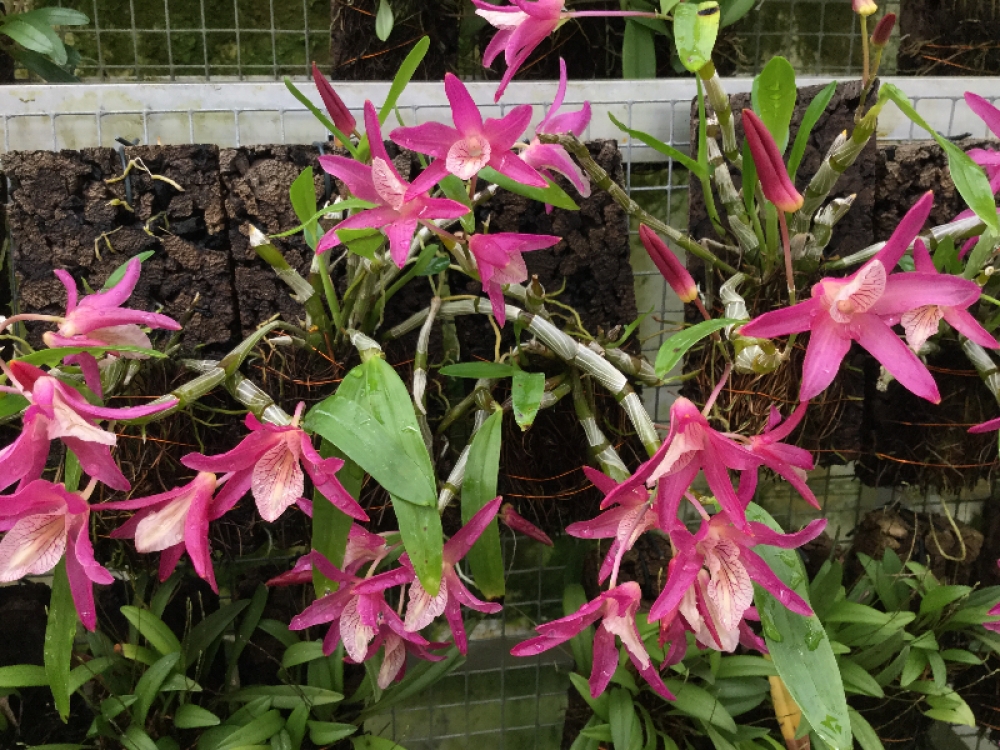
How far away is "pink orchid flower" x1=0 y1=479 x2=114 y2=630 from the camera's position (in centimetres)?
60

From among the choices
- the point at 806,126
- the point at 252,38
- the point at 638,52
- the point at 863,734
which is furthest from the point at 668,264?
the point at 252,38

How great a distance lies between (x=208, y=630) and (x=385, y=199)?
2.43ft

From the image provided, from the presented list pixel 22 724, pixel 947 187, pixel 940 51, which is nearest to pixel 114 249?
pixel 22 724

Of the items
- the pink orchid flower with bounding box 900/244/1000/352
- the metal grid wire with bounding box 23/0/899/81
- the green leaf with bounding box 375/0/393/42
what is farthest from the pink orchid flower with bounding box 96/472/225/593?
the metal grid wire with bounding box 23/0/899/81

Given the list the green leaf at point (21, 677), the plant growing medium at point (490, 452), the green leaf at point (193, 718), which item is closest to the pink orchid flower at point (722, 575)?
the plant growing medium at point (490, 452)

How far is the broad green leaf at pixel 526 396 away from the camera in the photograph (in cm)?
73

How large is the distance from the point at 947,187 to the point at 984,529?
719 millimetres

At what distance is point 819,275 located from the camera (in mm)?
900

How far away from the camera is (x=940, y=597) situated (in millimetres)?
1054

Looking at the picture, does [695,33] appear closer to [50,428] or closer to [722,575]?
[722,575]

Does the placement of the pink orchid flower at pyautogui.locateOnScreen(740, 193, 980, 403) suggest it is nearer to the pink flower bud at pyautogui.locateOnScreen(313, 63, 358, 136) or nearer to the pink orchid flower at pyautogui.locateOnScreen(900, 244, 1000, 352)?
the pink orchid flower at pyautogui.locateOnScreen(900, 244, 1000, 352)

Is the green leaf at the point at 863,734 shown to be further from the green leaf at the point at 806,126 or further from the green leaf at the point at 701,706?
the green leaf at the point at 806,126

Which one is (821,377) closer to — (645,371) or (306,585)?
(645,371)

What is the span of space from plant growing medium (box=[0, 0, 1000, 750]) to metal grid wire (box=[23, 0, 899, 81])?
0.41 meters
